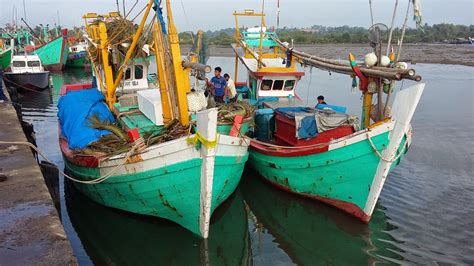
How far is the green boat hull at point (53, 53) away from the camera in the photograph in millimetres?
37034

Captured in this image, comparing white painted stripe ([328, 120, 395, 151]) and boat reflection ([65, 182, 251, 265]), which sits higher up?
white painted stripe ([328, 120, 395, 151])

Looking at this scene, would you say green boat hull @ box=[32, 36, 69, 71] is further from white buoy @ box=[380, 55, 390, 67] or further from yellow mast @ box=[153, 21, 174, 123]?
white buoy @ box=[380, 55, 390, 67]

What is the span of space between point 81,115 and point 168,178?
318cm

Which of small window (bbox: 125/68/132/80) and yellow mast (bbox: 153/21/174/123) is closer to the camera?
yellow mast (bbox: 153/21/174/123)

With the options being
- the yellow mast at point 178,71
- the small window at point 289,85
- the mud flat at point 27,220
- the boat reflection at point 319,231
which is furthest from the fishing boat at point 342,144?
the mud flat at point 27,220

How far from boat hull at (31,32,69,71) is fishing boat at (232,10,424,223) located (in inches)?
1275

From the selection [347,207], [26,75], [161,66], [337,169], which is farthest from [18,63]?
[347,207]

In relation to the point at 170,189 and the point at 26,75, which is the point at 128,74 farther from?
the point at 26,75

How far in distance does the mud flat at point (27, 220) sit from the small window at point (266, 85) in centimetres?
677

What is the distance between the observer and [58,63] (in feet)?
129

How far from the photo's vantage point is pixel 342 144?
7.86m

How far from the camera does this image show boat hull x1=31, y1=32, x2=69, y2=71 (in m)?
37.0

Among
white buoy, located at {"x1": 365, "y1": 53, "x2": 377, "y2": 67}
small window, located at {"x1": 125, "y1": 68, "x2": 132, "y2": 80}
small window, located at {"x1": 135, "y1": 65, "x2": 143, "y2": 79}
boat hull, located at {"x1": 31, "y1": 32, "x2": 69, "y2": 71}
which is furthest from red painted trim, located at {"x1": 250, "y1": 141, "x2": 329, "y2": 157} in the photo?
boat hull, located at {"x1": 31, "y1": 32, "x2": 69, "y2": 71}

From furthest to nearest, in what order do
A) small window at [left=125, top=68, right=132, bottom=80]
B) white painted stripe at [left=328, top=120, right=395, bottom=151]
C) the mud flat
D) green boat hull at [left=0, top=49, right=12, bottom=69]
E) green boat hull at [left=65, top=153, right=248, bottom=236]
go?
green boat hull at [left=0, top=49, right=12, bottom=69] < small window at [left=125, top=68, right=132, bottom=80] < white painted stripe at [left=328, top=120, right=395, bottom=151] < green boat hull at [left=65, top=153, right=248, bottom=236] < the mud flat
